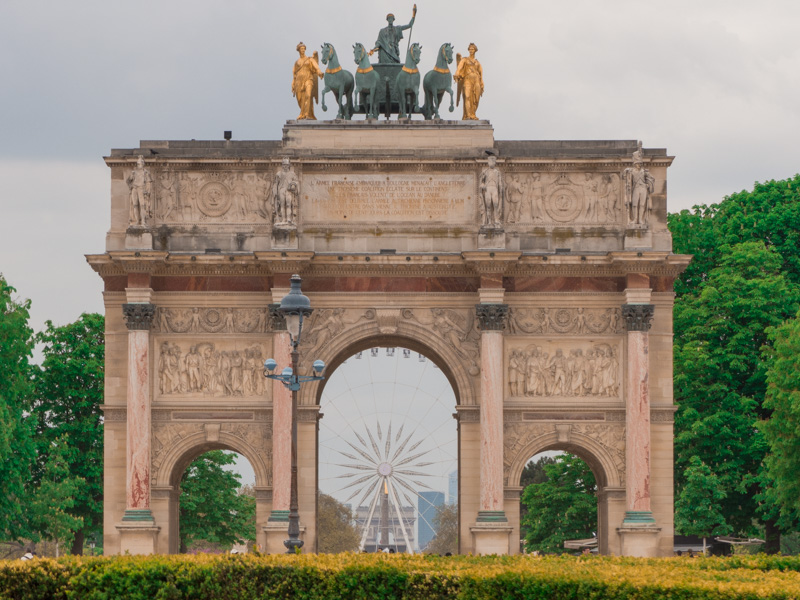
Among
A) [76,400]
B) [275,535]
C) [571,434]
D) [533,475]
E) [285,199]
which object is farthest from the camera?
[533,475]

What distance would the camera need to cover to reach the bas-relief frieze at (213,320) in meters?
46.6

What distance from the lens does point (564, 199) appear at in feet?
154

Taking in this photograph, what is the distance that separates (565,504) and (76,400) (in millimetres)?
19540

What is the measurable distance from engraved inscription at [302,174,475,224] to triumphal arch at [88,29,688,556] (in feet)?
0.19

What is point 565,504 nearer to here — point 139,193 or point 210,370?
point 210,370

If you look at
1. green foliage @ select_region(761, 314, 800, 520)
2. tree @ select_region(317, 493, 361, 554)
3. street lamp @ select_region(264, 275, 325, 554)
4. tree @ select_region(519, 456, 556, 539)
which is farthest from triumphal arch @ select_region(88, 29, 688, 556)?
tree @ select_region(317, 493, 361, 554)

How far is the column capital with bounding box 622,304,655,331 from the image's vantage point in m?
45.9

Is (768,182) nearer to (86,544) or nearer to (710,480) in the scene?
(710,480)

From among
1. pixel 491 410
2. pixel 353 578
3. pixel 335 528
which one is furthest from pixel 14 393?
pixel 335 528

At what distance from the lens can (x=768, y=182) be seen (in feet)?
197

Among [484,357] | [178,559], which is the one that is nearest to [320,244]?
[484,357]

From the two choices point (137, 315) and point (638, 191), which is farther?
point (638, 191)

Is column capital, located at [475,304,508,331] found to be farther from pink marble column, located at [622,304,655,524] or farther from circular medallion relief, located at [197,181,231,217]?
circular medallion relief, located at [197,181,231,217]

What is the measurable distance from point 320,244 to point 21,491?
50.1 ft
